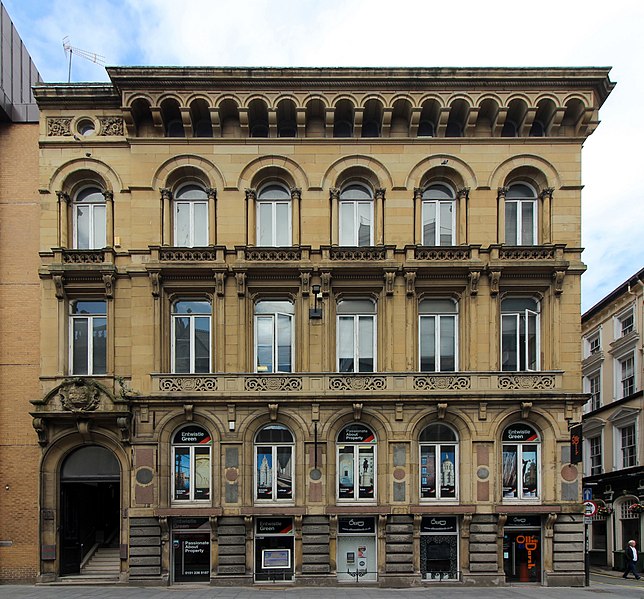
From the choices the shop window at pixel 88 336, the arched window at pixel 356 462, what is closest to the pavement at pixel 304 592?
the arched window at pixel 356 462

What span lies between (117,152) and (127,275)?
15.1 ft

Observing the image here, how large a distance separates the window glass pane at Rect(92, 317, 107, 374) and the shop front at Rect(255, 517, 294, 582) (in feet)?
25.6

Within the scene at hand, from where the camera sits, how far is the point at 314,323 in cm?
2125

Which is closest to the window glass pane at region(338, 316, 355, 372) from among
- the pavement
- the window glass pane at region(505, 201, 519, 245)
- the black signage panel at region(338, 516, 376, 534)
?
the black signage panel at region(338, 516, 376, 534)

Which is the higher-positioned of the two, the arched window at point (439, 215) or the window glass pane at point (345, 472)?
the arched window at point (439, 215)

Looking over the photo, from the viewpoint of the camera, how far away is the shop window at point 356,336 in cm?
2167

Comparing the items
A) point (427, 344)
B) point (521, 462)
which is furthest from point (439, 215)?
point (521, 462)

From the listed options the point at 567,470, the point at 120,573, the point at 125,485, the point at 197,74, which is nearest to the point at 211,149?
the point at 197,74

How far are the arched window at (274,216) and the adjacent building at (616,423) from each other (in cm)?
1942

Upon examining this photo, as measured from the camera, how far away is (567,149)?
2206cm

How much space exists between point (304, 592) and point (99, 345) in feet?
36.1

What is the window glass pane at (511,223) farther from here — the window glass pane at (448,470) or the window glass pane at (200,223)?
the window glass pane at (200,223)

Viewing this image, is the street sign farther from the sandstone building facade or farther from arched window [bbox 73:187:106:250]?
arched window [bbox 73:187:106:250]

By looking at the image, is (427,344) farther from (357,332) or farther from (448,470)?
(448,470)
